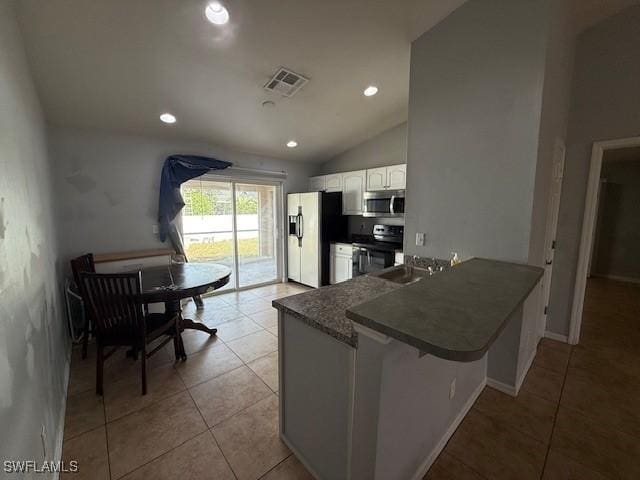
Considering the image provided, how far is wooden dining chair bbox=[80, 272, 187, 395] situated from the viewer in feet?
6.46

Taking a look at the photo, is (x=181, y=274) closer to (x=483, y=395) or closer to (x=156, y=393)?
(x=156, y=393)

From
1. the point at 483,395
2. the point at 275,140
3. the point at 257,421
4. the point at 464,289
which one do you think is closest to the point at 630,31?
the point at 464,289

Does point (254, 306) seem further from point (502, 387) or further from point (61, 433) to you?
point (502, 387)

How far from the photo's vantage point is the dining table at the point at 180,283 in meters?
2.16

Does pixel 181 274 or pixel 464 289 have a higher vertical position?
pixel 464 289

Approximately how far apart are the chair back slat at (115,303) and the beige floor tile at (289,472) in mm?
1363

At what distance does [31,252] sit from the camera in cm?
152

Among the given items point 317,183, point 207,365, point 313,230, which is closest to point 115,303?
point 207,365

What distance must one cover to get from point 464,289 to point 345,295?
0.63 metres

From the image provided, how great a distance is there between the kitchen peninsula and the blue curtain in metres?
2.89

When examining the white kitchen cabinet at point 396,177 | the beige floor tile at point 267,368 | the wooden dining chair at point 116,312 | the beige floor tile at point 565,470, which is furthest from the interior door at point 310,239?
the beige floor tile at point 565,470

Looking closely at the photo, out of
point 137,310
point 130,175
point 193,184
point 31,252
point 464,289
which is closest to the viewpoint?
point 464,289

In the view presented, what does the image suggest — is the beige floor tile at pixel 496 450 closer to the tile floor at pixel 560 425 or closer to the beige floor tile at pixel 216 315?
the tile floor at pixel 560 425

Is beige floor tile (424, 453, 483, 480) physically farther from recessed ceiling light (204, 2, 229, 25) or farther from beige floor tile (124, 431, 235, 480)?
recessed ceiling light (204, 2, 229, 25)
